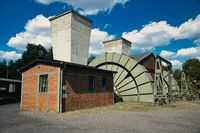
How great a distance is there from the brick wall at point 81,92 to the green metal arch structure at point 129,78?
11.9ft

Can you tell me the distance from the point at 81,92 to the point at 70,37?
6.80 metres

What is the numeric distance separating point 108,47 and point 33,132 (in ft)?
74.0

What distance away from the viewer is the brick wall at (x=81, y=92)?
12.7 meters

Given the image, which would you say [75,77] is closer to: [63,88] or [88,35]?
[63,88]

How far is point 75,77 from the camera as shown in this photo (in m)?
13.4

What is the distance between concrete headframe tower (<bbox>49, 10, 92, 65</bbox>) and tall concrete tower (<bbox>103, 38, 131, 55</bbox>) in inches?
310

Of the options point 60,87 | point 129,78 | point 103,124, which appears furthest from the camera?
point 129,78

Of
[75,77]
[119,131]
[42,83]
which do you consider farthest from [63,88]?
[119,131]

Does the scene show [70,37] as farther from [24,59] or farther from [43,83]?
[24,59]

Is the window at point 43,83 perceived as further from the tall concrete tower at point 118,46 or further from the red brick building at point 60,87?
the tall concrete tower at point 118,46

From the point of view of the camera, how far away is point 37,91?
45.4ft

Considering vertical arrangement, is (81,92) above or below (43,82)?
below

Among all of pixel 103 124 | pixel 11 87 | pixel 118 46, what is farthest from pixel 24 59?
pixel 103 124

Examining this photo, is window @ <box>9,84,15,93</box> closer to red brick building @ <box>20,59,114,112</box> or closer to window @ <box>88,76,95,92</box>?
red brick building @ <box>20,59,114,112</box>
